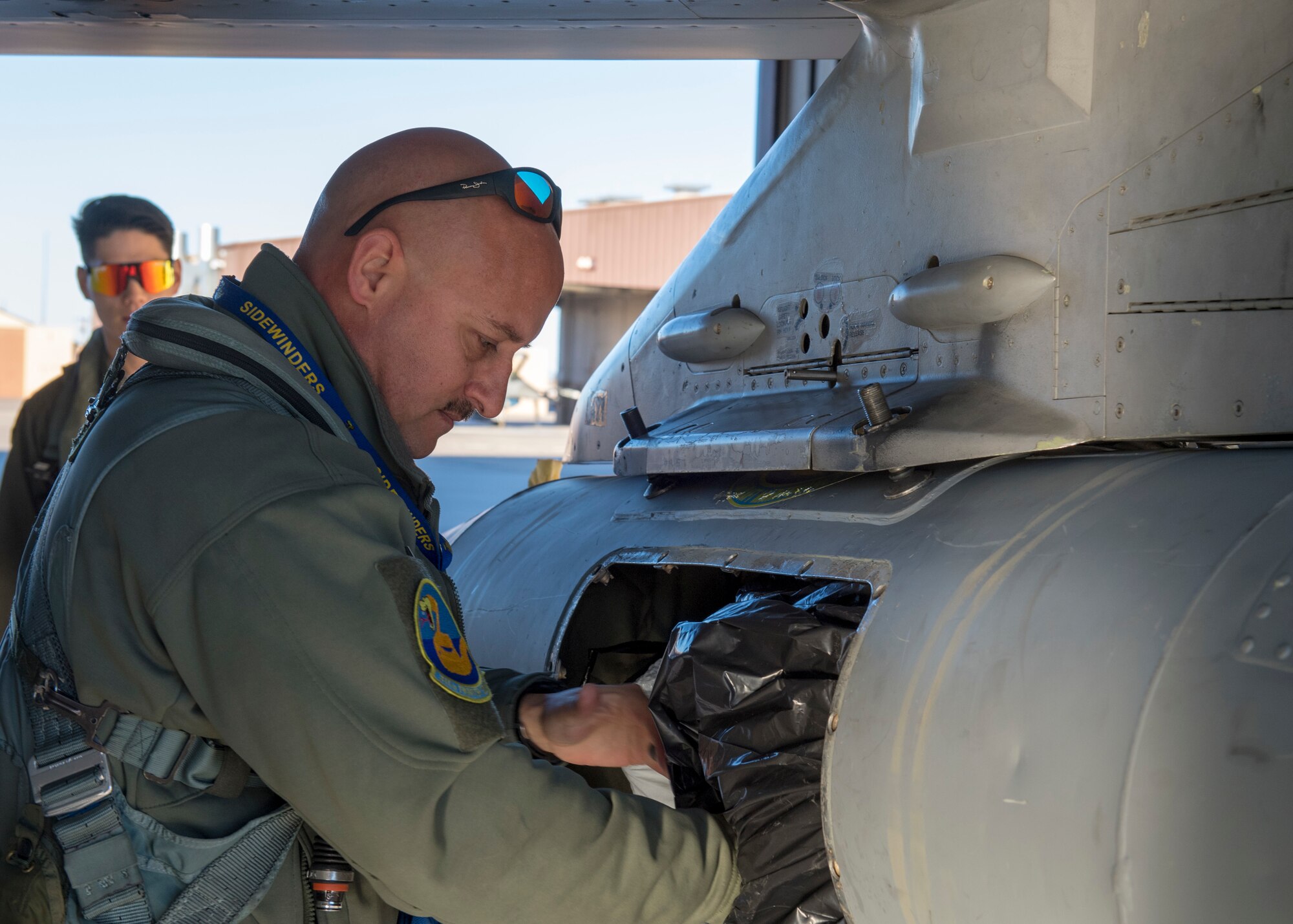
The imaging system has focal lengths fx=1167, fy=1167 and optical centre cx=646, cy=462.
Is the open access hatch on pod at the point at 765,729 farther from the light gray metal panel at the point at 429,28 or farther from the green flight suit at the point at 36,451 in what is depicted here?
the green flight suit at the point at 36,451

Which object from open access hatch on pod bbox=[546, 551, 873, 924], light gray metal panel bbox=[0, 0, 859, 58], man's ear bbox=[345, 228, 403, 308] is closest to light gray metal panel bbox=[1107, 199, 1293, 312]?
open access hatch on pod bbox=[546, 551, 873, 924]

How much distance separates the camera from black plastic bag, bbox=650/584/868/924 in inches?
66.6

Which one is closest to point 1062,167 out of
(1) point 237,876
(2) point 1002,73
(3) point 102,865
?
(2) point 1002,73

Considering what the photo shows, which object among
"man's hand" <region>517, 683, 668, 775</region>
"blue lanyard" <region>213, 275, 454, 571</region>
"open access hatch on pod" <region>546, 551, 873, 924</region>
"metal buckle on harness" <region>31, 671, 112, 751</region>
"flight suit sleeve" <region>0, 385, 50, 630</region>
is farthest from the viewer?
"flight suit sleeve" <region>0, 385, 50, 630</region>

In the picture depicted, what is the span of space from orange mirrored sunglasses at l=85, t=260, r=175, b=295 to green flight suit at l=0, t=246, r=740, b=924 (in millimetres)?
2598

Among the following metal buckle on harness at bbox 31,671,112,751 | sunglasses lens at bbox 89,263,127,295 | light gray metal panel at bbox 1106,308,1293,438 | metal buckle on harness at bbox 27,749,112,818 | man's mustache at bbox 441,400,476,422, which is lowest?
metal buckle on harness at bbox 27,749,112,818

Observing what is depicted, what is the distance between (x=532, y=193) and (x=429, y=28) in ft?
6.32

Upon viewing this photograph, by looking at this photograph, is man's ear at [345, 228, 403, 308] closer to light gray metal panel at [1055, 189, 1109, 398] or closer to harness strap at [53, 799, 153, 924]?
harness strap at [53, 799, 153, 924]

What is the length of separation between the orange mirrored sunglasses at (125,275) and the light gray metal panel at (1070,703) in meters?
2.72

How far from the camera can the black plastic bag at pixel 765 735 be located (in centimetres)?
169

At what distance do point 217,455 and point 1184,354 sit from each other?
4.58 ft

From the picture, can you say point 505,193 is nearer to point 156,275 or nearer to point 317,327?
point 317,327

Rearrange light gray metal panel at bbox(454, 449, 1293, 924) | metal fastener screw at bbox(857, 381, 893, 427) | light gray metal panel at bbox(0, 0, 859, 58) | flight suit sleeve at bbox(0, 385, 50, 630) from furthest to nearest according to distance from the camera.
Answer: flight suit sleeve at bbox(0, 385, 50, 630)
light gray metal panel at bbox(0, 0, 859, 58)
metal fastener screw at bbox(857, 381, 893, 427)
light gray metal panel at bbox(454, 449, 1293, 924)

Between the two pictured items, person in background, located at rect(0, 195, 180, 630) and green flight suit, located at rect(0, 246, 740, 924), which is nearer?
green flight suit, located at rect(0, 246, 740, 924)
